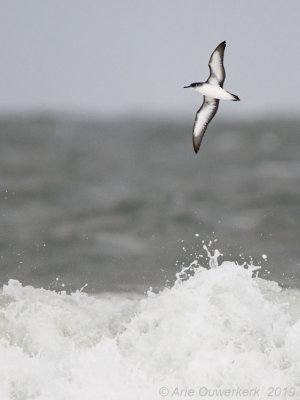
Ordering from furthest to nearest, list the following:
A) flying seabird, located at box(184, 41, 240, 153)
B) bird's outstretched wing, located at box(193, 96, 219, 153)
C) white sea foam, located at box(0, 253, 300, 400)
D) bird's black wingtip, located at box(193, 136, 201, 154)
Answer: bird's outstretched wing, located at box(193, 96, 219, 153) → bird's black wingtip, located at box(193, 136, 201, 154) → flying seabird, located at box(184, 41, 240, 153) → white sea foam, located at box(0, 253, 300, 400)

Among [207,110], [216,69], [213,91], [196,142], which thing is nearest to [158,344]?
[196,142]

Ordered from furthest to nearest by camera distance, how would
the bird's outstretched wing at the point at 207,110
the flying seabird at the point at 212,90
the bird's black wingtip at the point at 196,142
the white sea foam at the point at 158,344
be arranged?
1. the bird's outstretched wing at the point at 207,110
2. the bird's black wingtip at the point at 196,142
3. the flying seabird at the point at 212,90
4. the white sea foam at the point at 158,344

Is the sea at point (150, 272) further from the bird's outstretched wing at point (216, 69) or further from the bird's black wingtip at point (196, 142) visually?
the bird's outstretched wing at point (216, 69)

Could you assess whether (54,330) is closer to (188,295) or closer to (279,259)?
(188,295)

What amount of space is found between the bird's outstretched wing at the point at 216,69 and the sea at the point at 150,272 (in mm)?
2659

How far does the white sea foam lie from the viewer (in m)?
11.4

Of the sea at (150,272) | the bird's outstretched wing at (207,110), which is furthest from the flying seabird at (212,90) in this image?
the sea at (150,272)

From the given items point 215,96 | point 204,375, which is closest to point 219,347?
point 204,375

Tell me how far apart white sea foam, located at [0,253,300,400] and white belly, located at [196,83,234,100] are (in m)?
2.48

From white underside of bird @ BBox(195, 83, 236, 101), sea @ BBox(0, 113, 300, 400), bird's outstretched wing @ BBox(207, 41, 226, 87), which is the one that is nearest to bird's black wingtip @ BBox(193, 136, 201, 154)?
white underside of bird @ BBox(195, 83, 236, 101)

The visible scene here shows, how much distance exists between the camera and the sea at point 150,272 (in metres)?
11.6

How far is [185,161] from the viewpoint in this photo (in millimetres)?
40125

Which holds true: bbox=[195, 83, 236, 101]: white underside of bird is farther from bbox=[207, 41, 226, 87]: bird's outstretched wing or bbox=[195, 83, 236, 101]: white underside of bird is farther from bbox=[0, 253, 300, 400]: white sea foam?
bbox=[0, 253, 300, 400]: white sea foam

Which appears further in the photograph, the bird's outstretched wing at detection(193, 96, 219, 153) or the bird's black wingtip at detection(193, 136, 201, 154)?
the bird's outstretched wing at detection(193, 96, 219, 153)
